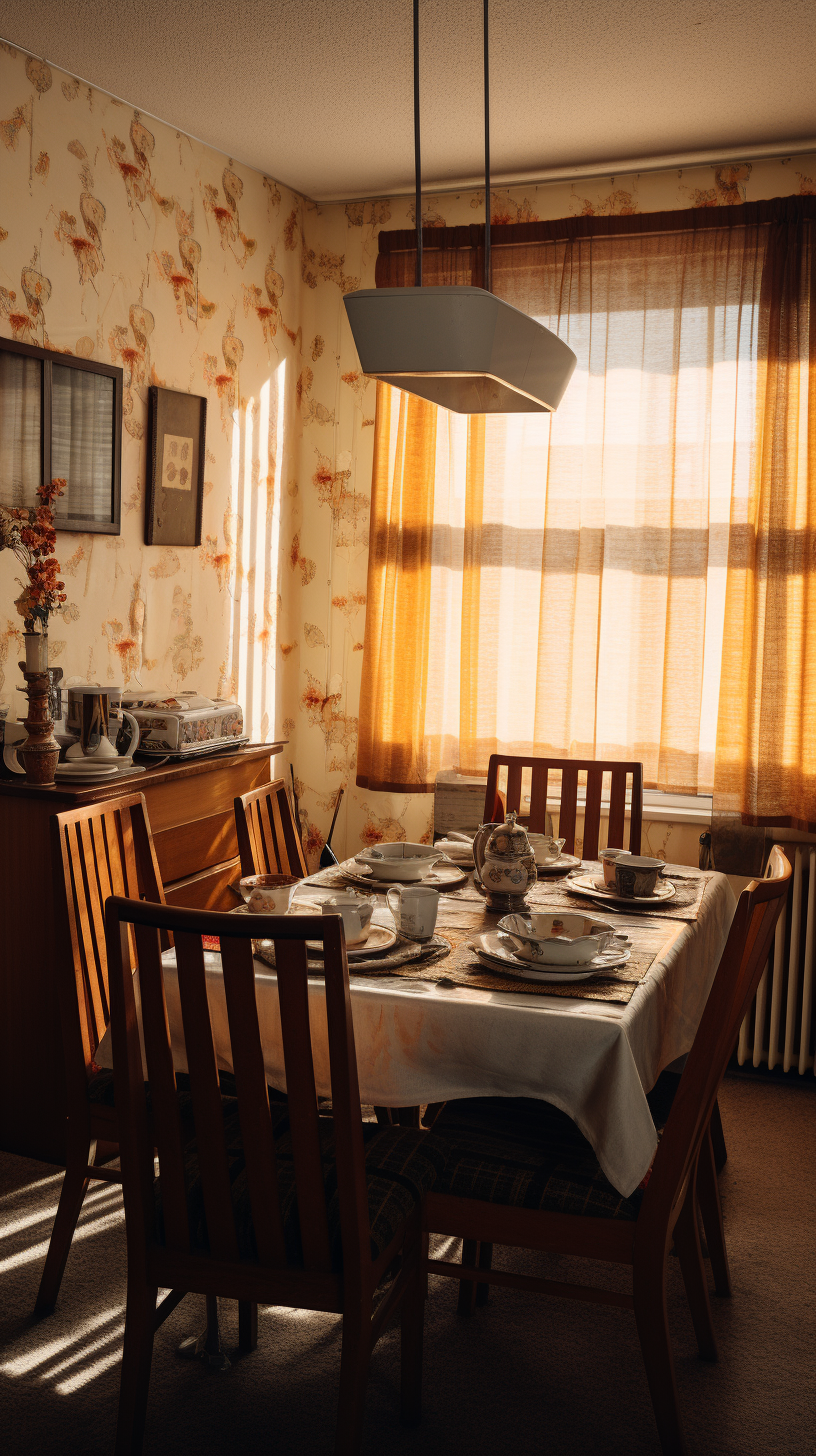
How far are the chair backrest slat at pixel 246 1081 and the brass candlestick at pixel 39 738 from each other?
109 centimetres

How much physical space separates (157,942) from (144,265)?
2.34 metres

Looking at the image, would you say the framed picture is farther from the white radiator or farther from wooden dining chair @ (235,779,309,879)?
the white radiator

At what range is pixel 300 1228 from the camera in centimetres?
150

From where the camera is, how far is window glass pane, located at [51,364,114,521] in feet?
9.38

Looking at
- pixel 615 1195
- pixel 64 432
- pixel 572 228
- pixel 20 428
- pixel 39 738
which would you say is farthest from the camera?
pixel 572 228

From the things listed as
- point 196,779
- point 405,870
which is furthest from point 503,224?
point 405,870

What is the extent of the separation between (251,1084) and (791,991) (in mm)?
2217

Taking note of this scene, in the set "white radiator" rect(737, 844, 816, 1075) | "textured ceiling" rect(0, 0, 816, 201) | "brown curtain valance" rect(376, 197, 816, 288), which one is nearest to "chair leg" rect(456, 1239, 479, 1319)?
"white radiator" rect(737, 844, 816, 1075)

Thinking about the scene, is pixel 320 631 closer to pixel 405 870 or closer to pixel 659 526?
pixel 659 526

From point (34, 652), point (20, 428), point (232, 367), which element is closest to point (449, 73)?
point (232, 367)

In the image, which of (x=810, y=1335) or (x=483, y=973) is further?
(x=810, y=1335)

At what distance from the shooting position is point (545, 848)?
8.68 ft

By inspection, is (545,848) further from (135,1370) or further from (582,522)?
(135,1370)

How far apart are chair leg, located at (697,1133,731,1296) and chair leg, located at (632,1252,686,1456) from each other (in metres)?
0.46
